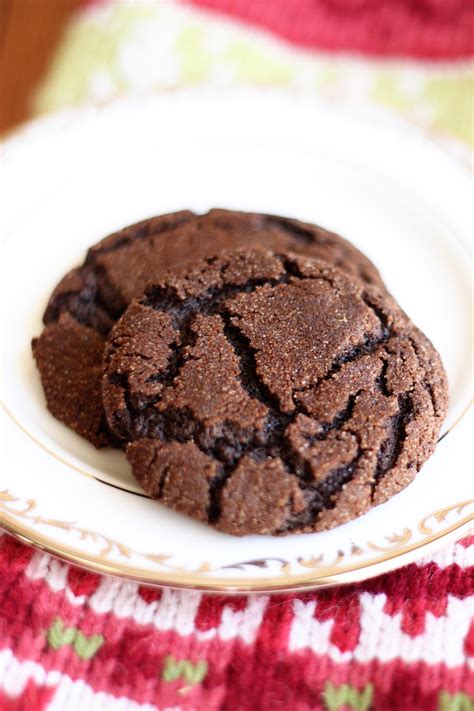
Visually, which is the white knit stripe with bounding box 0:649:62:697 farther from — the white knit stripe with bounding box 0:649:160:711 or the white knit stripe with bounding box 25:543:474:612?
the white knit stripe with bounding box 25:543:474:612

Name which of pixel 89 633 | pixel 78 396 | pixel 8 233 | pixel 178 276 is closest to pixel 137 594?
pixel 89 633

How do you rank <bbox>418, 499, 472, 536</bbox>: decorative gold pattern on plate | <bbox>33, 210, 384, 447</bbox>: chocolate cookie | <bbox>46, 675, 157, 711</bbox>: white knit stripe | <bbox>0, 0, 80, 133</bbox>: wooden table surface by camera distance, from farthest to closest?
1. <bbox>0, 0, 80, 133</bbox>: wooden table surface
2. <bbox>33, 210, 384, 447</bbox>: chocolate cookie
3. <bbox>418, 499, 472, 536</bbox>: decorative gold pattern on plate
4. <bbox>46, 675, 157, 711</bbox>: white knit stripe

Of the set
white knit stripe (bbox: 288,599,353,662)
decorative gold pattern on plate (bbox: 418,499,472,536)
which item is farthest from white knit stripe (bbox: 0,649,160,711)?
decorative gold pattern on plate (bbox: 418,499,472,536)

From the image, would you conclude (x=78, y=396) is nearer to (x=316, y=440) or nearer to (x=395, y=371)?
(x=316, y=440)

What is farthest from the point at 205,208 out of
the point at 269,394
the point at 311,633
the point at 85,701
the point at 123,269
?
the point at 85,701

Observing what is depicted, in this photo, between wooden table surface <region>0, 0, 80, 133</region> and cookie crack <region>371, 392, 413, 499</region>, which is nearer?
cookie crack <region>371, 392, 413, 499</region>

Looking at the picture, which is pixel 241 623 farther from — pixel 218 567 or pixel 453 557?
pixel 453 557
